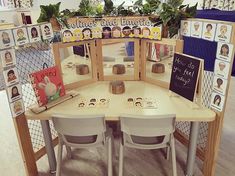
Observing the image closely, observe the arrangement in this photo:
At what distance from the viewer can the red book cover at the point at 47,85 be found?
1.67 m

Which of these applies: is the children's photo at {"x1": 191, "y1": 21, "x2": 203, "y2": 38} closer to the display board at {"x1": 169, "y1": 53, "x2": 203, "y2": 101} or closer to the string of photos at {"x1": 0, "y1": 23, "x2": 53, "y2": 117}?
the display board at {"x1": 169, "y1": 53, "x2": 203, "y2": 101}

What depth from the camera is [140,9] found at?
6.27ft

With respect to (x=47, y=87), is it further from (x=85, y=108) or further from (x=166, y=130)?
(x=166, y=130)

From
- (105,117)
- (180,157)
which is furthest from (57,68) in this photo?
(180,157)

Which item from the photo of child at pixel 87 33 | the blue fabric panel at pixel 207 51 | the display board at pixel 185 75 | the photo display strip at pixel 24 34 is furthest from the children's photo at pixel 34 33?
the blue fabric panel at pixel 207 51

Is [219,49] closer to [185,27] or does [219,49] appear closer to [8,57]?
[185,27]

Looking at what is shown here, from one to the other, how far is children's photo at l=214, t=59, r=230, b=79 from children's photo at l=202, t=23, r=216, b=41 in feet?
0.55

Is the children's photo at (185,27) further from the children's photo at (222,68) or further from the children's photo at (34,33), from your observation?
the children's photo at (34,33)

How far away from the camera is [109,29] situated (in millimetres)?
1908

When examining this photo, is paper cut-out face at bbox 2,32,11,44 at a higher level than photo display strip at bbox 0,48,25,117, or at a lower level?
higher

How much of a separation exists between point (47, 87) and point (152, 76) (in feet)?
2.98

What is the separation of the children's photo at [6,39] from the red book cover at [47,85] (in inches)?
9.7

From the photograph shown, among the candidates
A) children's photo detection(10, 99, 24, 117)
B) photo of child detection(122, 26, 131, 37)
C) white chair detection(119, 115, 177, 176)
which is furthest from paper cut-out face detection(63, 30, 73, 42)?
white chair detection(119, 115, 177, 176)

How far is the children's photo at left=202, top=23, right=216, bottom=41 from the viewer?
1.50 metres
